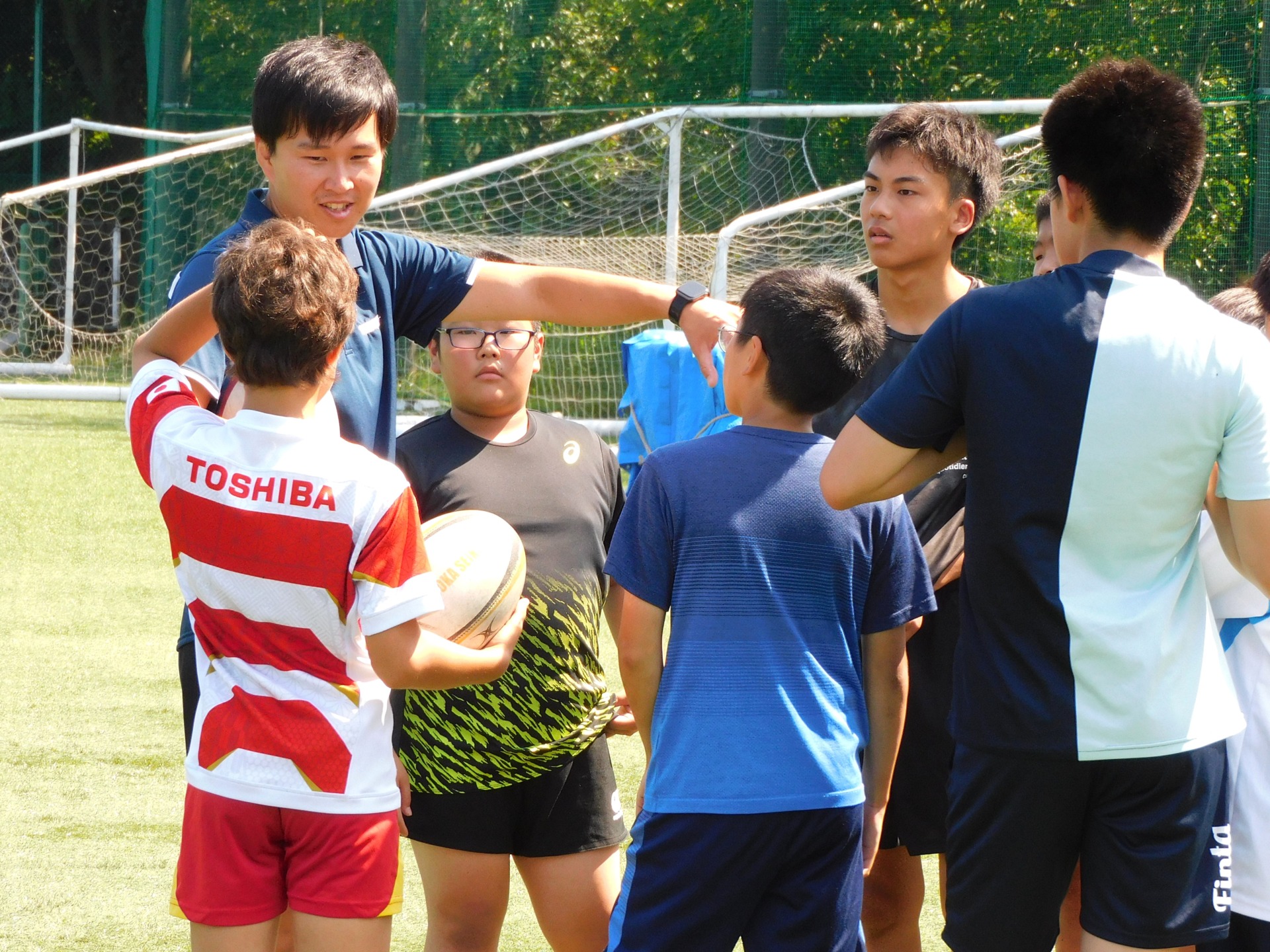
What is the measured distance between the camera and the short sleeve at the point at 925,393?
7.03 ft

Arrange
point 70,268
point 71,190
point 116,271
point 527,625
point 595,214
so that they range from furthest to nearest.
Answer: point 116,271 < point 70,268 < point 71,190 < point 595,214 < point 527,625

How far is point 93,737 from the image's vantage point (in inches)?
197

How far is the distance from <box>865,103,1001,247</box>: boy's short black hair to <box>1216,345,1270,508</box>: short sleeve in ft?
3.86

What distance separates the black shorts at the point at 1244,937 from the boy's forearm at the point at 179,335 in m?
1.94

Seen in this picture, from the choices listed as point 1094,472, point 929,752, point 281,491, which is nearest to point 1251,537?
point 1094,472

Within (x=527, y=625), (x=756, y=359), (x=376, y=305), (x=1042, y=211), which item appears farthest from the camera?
(x=1042, y=211)

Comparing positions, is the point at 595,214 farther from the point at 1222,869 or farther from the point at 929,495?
the point at 1222,869

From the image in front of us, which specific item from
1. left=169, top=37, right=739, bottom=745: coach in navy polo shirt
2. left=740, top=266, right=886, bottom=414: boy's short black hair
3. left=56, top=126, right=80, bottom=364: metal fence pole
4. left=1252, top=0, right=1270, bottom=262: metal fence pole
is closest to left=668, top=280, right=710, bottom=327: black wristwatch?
left=169, top=37, right=739, bottom=745: coach in navy polo shirt

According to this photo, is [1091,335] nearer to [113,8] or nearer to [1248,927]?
[1248,927]

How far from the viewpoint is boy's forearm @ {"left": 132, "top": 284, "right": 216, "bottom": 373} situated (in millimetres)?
2312

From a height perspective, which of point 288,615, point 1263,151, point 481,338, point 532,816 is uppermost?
point 1263,151

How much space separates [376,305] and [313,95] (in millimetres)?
390

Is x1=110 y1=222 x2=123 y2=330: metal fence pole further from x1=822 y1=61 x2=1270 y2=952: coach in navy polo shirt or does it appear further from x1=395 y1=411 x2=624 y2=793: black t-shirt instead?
x1=822 y1=61 x2=1270 y2=952: coach in navy polo shirt

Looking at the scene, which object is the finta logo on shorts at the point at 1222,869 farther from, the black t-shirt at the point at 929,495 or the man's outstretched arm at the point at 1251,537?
the black t-shirt at the point at 929,495
